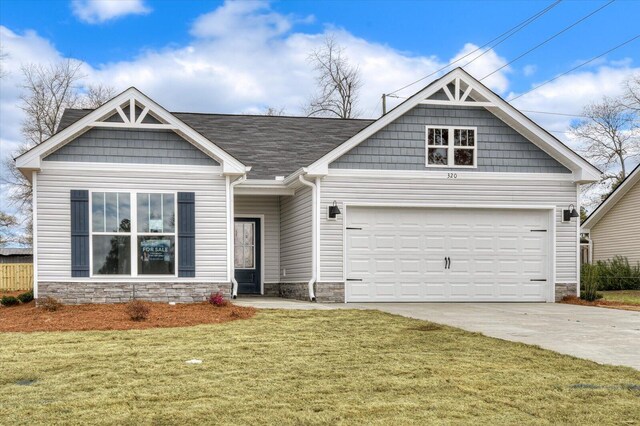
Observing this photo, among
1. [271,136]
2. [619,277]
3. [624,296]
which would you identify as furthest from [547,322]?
[619,277]

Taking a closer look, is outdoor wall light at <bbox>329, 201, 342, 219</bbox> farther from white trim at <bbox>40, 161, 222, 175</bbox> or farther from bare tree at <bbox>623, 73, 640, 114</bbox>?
bare tree at <bbox>623, 73, 640, 114</bbox>

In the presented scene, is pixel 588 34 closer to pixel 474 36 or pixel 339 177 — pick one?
pixel 474 36

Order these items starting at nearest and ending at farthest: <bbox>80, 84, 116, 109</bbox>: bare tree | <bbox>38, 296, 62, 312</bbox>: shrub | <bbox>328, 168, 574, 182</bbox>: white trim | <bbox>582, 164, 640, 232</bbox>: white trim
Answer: <bbox>38, 296, 62, 312</bbox>: shrub, <bbox>328, 168, 574, 182</bbox>: white trim, <bbox>582, 164, 640, 232</bbox>: white trim, <bbox>80, 84, 116, 109</bbox>: bare tree

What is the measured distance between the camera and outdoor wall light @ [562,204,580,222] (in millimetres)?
17094

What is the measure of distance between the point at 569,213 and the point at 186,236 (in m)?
9.07

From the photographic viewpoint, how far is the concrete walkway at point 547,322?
9.08m

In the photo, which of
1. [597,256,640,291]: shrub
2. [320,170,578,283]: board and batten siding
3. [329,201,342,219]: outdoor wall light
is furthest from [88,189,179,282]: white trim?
[597,256,640,291]: shrub

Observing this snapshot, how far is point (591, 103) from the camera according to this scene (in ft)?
133

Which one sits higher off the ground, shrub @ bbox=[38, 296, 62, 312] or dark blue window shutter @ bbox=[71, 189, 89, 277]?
dark blue window shutter @ bbox=[71, 189, 89, 277]

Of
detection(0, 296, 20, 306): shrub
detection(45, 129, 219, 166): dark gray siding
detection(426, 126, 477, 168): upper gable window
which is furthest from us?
detection(426, 126, 477, 168): upper gable window

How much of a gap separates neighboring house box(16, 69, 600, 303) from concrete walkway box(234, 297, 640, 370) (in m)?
1.00

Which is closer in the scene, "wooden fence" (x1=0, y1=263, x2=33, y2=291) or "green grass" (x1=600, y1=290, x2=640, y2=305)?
"green grass" (x1=600, y1=290, x2=640, y2=305)

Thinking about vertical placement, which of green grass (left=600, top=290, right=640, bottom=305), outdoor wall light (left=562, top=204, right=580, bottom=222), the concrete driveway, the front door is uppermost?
outdoor wall light (left=562, top=204, right=580, bottom=222)

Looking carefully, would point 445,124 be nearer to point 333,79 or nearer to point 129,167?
point 129,167
